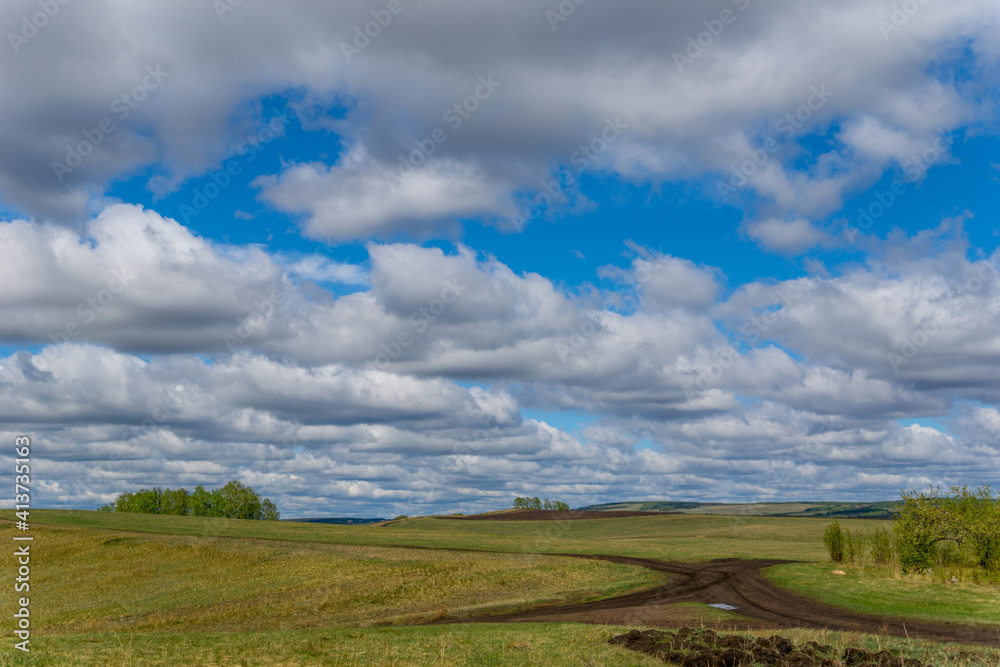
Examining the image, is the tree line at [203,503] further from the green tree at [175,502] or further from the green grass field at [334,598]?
the green grass field at [334,598]

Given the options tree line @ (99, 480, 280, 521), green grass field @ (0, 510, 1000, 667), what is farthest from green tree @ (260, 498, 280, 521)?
green grass field @ (0, 510, 1000, 667)

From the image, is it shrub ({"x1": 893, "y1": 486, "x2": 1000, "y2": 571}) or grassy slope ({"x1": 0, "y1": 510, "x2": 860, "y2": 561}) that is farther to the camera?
grassy slope ({"x1": 0, "y1": 510, "x2": 860, "y2": 561})

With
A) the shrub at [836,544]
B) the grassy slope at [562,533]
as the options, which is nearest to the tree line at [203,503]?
the grassy slope at [562,533]

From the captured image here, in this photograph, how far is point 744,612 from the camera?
3406cm

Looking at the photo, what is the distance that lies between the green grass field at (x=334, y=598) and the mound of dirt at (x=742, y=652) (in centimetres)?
105

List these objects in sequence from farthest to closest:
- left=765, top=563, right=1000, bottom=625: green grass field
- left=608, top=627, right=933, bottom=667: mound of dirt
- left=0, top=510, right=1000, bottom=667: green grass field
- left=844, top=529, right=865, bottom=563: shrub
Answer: left=844, top=529, right=865, bottom=563: shrub < left=765, top=563, right=1000, bottom=625: green grass field < left=0, top=510, right=1000, bottom=667: green grass field < left=608, top=627, right=933, bottom=667: mound of dirt

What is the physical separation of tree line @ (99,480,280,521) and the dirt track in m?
149

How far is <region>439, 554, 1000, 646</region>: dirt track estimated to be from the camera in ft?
95.2

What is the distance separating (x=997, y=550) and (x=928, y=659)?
33.1 m

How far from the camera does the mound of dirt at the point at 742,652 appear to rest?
18250 millimetres

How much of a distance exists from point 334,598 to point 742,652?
28684mm

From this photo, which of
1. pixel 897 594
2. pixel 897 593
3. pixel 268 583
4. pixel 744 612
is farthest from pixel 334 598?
pixel 897 593

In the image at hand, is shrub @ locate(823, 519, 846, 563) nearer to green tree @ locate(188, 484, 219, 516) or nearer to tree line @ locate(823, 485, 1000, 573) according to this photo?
tree line @ locate(823, 485, 1000, 573)

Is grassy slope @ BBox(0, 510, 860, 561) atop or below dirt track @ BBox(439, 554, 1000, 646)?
below
